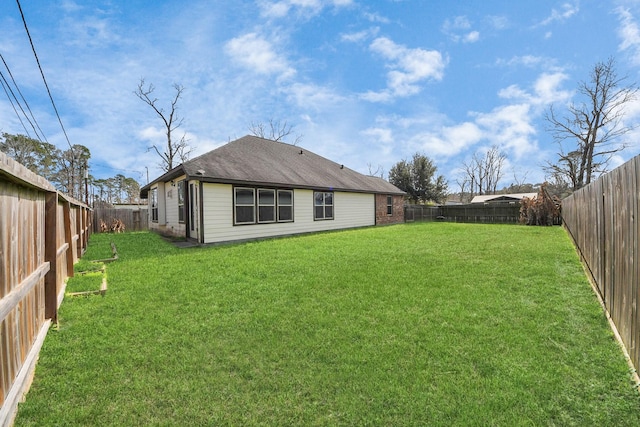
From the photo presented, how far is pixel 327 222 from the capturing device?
46.3ft

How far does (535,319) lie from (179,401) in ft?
12.4

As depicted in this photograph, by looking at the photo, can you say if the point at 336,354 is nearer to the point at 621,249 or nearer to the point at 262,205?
the point at 621,249

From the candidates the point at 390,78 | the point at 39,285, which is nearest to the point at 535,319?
the point at 39,285

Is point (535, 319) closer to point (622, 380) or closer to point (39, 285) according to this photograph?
point (622, 380)

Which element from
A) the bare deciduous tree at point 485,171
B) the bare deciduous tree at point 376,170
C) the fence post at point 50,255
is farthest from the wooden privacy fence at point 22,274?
the bare deciduous tree at point 485,171

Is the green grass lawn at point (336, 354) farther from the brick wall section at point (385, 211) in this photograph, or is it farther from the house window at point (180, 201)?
the brick wall section at point (385, 211)

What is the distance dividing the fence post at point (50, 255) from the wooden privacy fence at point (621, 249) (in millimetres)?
5460

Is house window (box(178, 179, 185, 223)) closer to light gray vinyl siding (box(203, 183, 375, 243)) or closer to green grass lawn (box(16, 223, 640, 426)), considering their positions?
light gray vinyl siding (box(203, 183, 375, 243))

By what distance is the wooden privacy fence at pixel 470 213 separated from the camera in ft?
59.4

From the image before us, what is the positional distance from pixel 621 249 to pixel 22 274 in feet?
17.2

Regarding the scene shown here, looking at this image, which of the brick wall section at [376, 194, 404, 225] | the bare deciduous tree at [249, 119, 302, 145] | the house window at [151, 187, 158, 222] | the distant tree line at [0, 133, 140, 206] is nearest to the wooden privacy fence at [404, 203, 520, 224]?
the brick wall section at [376, 194, 404, 225]

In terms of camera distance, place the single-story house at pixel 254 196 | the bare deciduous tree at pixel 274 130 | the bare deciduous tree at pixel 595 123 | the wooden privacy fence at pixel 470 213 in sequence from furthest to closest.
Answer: the bare deciduous tree at pixel 274 130 → the bare deciduous tree at pixel 595 123 → the wooden privacy fence at pixel 470 213 → the single-story house at pixel 254 196

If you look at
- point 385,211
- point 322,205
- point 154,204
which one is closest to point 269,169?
point 322,205

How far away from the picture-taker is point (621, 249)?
2785 millimetres
